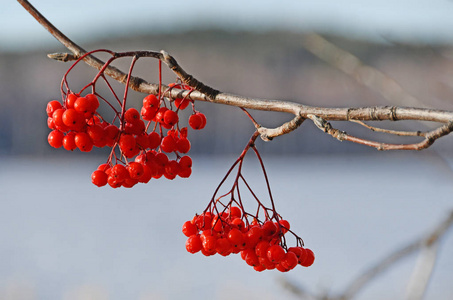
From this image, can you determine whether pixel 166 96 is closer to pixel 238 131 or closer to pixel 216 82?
pixel 216 82

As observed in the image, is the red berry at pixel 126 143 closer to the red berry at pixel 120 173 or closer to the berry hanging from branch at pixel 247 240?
the red berry at pixel 120 173

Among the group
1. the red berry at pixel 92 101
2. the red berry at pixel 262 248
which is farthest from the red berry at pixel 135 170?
the red berry at pixel 262 248

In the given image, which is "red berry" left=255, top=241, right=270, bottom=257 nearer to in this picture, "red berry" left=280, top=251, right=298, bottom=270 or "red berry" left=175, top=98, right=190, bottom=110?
"red berry" left=280, top=251, right=298, bottom=270

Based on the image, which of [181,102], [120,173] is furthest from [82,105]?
[181,102]

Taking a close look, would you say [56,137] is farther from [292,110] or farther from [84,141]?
[292,110]

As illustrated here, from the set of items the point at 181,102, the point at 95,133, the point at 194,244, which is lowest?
the point at 194,244

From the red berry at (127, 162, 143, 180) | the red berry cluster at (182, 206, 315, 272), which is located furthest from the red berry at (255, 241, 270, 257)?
the red berry at (127, 162, 143, 180)

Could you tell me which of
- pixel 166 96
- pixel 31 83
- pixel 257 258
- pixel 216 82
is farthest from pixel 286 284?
pixel 31 83
